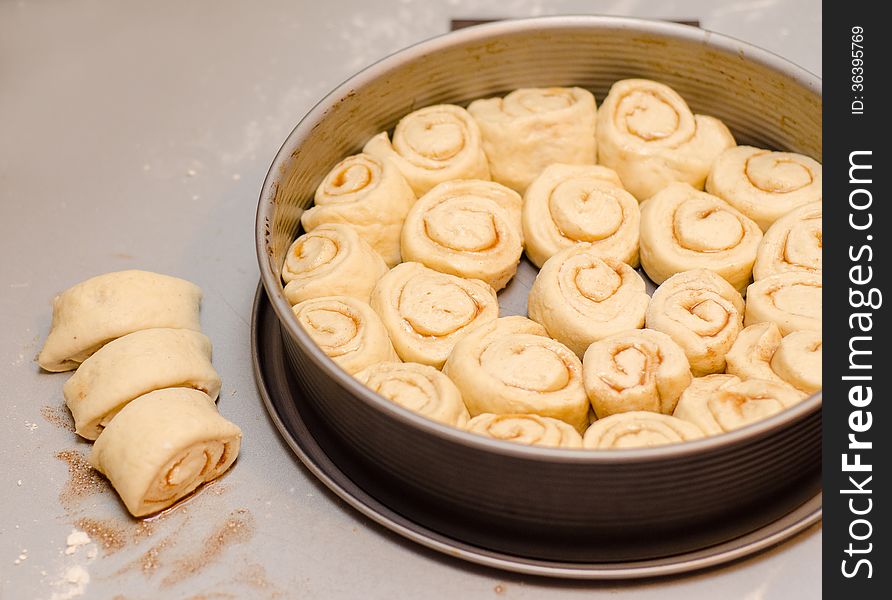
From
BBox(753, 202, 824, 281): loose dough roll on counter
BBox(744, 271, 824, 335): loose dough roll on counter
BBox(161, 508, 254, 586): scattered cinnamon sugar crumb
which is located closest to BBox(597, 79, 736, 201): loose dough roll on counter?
BBox(753, 202, 824, 281): loose dough roll on counter

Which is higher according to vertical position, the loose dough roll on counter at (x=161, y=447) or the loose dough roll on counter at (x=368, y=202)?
the loose dough roll on counter at (x=368, y=202)

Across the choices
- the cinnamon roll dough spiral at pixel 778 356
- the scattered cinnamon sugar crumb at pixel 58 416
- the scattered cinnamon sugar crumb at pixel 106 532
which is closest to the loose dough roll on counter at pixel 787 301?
the cinnamon roll dough spiral at pixel 778 356

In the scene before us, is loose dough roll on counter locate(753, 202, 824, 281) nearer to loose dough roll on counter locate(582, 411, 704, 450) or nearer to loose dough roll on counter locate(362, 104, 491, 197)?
loose dough roll on counter locate(582, 411, 704, 450)

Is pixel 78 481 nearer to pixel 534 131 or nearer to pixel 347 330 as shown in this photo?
pixel 347 330

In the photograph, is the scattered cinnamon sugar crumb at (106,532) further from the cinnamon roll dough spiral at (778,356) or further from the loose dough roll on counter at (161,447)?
the cinnamon roll dough spiral at (778,356)

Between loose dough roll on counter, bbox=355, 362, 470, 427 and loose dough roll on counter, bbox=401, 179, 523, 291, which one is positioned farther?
loose dough roll on counter, bbox=401, 179, 523, 291
